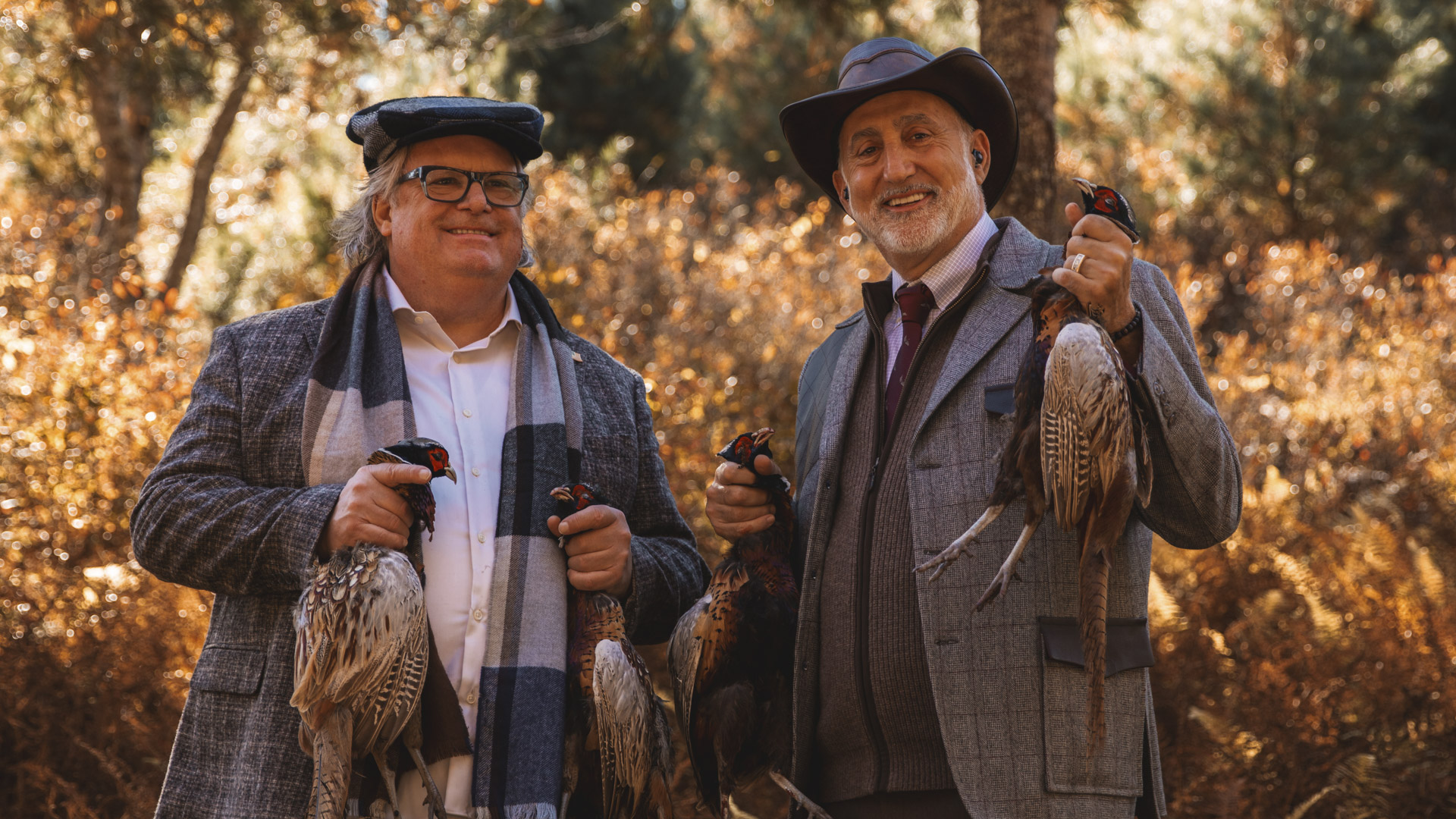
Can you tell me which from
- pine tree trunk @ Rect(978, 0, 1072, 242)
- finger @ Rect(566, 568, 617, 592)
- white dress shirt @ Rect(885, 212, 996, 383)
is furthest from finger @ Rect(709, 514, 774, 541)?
pine tree trunk @ Rect(978, 0, 1072, 242)

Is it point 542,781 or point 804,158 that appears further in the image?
point 804,158

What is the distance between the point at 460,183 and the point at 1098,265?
157 centimetres

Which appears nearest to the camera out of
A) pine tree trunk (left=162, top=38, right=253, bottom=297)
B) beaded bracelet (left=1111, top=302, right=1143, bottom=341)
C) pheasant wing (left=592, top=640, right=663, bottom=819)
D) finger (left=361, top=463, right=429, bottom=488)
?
beaded bracelet (left=1111, top=302, right=1143, bottom=341)

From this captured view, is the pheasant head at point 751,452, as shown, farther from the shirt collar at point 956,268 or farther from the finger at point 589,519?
the shirt collar at point 956,268

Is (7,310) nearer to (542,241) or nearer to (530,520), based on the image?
(542,241)

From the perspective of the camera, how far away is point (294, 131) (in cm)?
1095

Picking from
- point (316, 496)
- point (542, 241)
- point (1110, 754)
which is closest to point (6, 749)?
point (316, 496)

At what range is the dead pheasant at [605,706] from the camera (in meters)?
2.53

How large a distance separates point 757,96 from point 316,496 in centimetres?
1629

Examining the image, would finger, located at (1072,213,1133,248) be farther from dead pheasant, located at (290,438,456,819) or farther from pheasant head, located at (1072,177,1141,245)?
dead pheasant, located at (290,438,456,819)

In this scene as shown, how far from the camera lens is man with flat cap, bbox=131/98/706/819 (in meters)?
2.30

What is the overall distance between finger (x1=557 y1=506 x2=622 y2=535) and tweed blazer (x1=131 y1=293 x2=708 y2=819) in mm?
185

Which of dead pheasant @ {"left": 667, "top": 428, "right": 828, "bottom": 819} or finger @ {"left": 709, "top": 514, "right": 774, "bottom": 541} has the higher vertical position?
finger @ {"left": 709, "top": 514, "right": 774, "bottom": 541}

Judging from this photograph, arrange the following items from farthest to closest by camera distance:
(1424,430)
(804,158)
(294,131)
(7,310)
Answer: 1. (294,131)
2. (1424,430)
3. (7,310)
4. (804,158)
